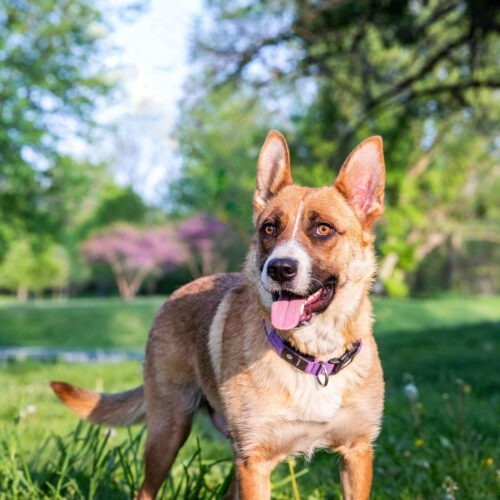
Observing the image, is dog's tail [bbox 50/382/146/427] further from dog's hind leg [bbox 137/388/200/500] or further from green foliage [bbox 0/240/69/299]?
green foliage [bbox 0/240/69/299]

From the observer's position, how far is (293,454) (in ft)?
10.8

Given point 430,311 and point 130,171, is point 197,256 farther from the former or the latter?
point 430,311

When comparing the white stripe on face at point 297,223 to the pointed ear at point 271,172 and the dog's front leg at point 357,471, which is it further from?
the dog's front leg at point 357,471

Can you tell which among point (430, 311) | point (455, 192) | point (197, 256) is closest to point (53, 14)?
point (430, 311)

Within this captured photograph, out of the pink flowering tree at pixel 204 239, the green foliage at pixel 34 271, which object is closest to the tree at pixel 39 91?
the pink flowering tree at pixel 204 239

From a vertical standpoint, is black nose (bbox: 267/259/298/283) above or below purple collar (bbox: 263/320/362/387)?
above

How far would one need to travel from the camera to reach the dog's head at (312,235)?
302 centimetres

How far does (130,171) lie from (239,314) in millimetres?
50111

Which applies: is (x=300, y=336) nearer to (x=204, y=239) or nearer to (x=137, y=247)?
(x=204, y=239)

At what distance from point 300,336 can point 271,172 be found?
0.95 meters

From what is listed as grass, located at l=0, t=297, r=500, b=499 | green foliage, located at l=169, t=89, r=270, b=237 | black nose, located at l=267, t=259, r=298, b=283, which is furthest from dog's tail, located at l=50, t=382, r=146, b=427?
green foliage, located at l=169, t=89, r=270, b=237

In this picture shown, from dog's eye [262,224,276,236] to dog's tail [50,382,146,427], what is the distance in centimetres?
158

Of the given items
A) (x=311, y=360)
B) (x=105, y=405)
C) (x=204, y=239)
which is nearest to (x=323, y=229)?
(x=311, y=360)

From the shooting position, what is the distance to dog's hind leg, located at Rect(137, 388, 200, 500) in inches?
146
